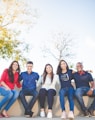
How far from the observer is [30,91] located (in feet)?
17.2

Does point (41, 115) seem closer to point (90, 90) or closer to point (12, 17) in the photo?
point (90, 90)

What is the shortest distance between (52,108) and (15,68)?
1109 millimetres

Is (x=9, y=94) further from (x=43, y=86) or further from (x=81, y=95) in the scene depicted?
(x=81, y=95)

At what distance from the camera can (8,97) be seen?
16.3 ft

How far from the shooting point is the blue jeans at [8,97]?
16.2 ft

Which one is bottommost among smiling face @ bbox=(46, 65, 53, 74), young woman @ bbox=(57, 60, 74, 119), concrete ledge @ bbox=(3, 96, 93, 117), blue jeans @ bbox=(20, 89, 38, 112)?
concrete ledge @ bbox=(3, 96, 93, 117)

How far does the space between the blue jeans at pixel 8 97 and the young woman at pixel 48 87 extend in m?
0.51

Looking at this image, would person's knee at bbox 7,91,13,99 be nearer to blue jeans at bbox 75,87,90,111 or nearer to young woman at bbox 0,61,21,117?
young woman at bbox 0,61,21,117

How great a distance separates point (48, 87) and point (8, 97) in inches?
33.5

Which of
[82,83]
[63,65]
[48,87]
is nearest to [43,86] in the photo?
[48,87]

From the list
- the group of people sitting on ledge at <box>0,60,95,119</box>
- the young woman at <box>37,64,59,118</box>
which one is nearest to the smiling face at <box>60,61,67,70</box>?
the group of people sitting on ledge at <box>0,60,95,119</box>

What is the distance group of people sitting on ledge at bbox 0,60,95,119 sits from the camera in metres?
4.99

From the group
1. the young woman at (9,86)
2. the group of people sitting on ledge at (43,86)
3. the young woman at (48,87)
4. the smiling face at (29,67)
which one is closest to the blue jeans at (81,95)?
the group of people sitting on ledge at (43,86)

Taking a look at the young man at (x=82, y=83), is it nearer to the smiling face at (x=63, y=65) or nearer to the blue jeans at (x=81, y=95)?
the blue jeans at (x=81, y=95)
